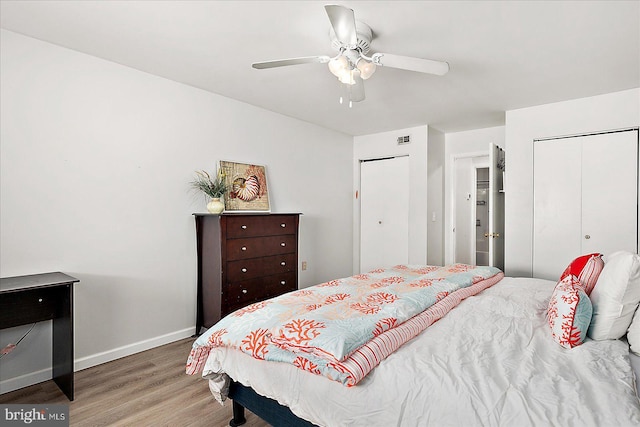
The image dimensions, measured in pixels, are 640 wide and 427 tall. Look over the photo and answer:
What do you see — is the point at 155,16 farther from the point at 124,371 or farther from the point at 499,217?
the point at 499,217

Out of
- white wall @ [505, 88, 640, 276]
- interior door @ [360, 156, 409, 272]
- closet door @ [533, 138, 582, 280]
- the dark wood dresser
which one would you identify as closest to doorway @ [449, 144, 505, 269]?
interior door @ [360, 156, 409, 272]

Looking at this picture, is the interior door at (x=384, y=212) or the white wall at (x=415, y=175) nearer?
the white wall at (x=415, y=175)

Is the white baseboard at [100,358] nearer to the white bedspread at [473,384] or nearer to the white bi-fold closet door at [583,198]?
the white bedspread at [473,384]

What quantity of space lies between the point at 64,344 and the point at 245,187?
2.04m

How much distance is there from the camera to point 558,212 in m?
3.59

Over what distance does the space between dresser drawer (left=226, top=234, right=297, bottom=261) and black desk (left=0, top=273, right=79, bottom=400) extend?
122 cm

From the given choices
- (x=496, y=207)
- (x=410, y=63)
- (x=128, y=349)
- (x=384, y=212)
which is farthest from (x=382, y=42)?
(x=128, y=349)

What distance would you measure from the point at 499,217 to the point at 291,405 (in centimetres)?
366

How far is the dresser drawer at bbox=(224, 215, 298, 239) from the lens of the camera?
122 inches

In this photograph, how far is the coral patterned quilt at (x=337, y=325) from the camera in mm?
1357

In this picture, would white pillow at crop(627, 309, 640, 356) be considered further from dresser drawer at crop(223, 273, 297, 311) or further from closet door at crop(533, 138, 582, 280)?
dresser drawer at crop(223, 273, 297, 311)

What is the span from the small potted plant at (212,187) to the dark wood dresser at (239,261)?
10 cm

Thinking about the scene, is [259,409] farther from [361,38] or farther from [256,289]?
[361,38]

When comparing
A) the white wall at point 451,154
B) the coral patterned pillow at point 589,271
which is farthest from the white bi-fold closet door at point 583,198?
the coral patterned pillow at point 589,271
